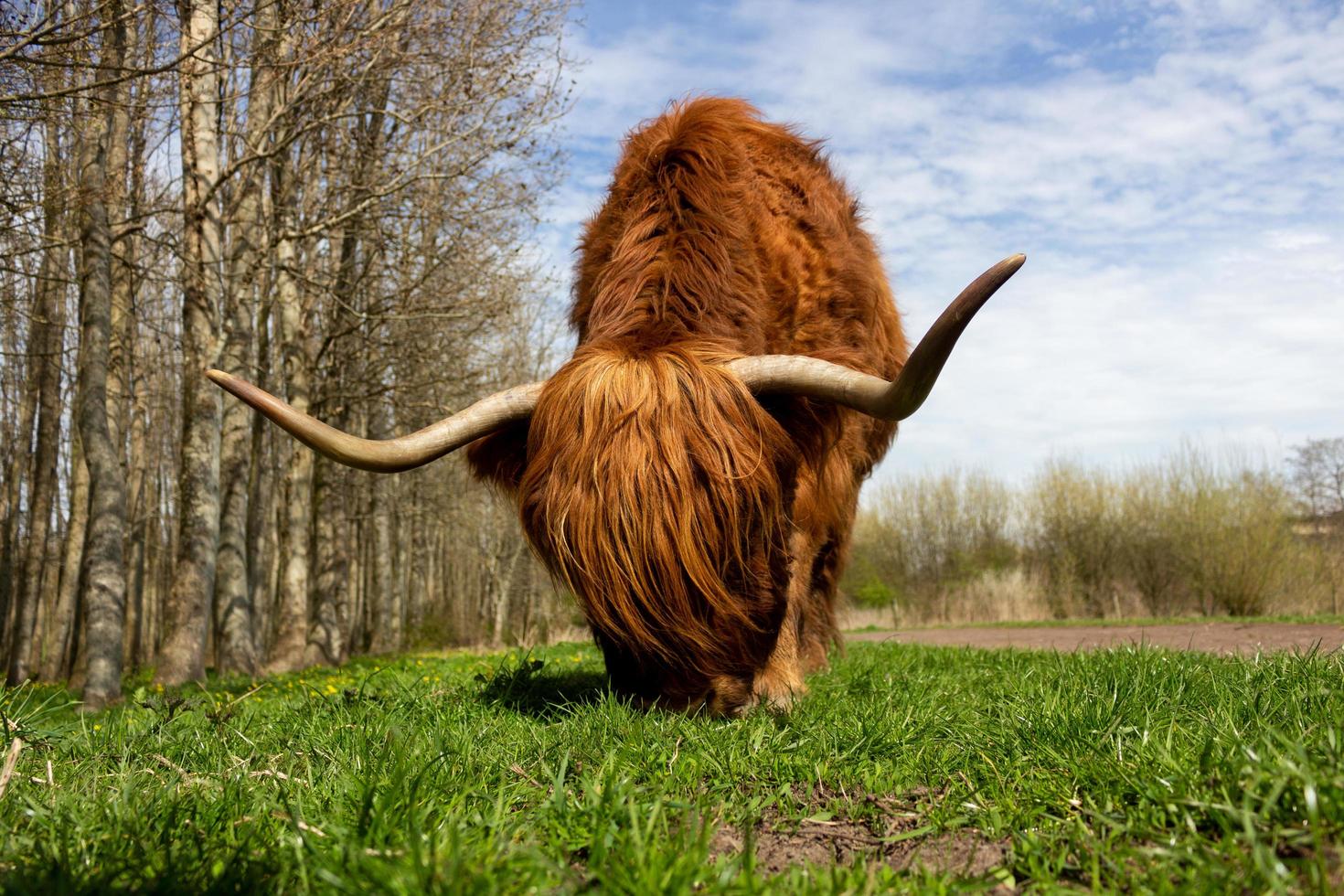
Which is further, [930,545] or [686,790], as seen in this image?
[930,545]

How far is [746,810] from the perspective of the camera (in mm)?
2170

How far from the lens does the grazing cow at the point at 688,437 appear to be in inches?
122

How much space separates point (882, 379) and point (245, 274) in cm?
979

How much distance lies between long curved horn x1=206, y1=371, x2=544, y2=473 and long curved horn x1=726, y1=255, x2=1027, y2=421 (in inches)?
36.0

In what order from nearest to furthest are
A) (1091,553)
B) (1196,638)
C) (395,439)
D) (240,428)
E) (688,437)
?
(688,437), (395,439), (1196,638), (240,428), (1091,553)

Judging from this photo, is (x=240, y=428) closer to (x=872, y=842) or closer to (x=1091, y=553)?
(x=872, y=842)

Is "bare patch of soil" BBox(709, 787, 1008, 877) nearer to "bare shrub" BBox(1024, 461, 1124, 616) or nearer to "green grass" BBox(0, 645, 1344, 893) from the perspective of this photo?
"green grass" BBox(0, 645, 1344, 893)

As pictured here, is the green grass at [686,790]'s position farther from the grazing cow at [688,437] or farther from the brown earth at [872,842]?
the grazing cow at [688,437]

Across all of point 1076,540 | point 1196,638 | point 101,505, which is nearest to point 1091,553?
point 1076,540

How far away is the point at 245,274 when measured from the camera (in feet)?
36.1

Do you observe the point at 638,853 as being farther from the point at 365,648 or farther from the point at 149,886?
the point at 365,648

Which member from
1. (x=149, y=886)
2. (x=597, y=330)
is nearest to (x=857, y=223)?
(x=597, y=330)

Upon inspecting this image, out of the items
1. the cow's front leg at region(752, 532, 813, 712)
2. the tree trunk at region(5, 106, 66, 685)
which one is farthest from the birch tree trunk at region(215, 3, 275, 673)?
the cow's front leg at region(752, 532, 813, 712)

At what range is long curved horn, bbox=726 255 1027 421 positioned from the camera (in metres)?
2.71
